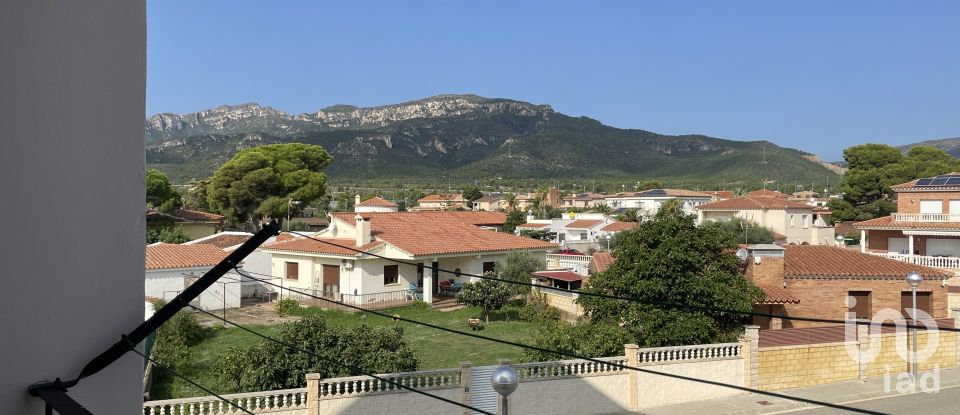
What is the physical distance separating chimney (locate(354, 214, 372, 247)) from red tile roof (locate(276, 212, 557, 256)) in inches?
17.7

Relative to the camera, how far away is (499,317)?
21.1 metres

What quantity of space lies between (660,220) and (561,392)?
6.56 m

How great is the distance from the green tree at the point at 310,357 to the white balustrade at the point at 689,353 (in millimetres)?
4354

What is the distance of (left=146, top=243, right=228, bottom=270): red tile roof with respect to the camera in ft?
71.1

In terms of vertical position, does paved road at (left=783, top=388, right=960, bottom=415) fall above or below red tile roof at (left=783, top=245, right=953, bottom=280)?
below

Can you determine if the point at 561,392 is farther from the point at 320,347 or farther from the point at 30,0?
the point at 30,0

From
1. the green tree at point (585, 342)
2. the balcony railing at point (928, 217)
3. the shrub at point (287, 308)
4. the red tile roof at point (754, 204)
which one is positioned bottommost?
the shrub at point (287, 308)

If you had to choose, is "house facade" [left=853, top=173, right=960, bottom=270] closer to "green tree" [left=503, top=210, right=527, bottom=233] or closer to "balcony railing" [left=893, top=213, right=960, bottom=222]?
"balcony railing" [left=893, top=213, right=960, bottom=222]

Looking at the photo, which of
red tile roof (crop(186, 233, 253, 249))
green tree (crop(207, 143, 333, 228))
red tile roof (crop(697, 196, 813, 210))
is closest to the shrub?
red tile roof (crop(186, 233, 253, 249))

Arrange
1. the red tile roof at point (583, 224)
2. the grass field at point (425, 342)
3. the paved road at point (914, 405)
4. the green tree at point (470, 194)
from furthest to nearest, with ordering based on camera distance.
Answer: the green tree at point (470, 194), the red tile roof at point (583, 224), the grass field at point (425, 342), the paved road at point (914, 405)

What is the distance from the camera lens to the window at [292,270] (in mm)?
26770

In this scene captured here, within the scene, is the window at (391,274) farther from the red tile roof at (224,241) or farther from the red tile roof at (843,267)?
the red tile roof at (843,267)

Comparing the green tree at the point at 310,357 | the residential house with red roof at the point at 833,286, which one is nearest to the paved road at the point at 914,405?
the residential house with red roof at the point at 833,286

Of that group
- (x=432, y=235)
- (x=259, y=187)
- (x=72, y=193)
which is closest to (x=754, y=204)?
(x=432, y=235)
